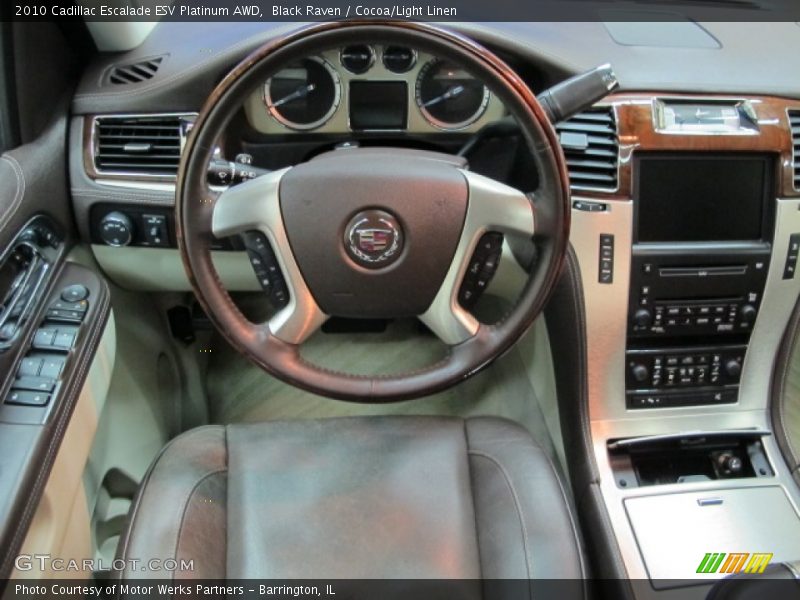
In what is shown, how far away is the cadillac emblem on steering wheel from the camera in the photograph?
3.13 ft

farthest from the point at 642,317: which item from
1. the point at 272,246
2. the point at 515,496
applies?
the point at 272,246

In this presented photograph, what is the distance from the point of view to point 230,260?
4.59 ft

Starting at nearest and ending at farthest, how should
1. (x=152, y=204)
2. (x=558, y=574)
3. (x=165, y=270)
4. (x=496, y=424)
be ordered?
(x=558, y=574) < (x=496, y=424) < (x=152, y=204) < (x=165, y=270)

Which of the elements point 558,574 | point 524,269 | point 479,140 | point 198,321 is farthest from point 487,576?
point 198,321

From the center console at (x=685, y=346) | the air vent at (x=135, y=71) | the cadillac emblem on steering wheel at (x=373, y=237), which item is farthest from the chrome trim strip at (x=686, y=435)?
the air vent at (x=135, y=71)

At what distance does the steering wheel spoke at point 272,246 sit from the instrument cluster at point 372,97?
34 centimetres

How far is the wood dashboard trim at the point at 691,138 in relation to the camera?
1.18 metres

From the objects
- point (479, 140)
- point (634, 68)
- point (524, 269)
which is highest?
point (634, 68)

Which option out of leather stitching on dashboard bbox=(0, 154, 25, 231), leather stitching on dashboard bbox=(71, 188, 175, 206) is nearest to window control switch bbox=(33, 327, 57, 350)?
leather stitching on dashboard bbox=(0, 154, 25, 231)

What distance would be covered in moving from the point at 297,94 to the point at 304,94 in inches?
0.5

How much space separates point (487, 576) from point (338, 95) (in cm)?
80

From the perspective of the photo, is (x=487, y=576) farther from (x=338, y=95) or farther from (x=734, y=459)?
(x=338, y=95)

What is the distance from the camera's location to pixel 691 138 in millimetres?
1175

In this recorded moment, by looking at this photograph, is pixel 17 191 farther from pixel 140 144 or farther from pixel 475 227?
pixel 475 227
